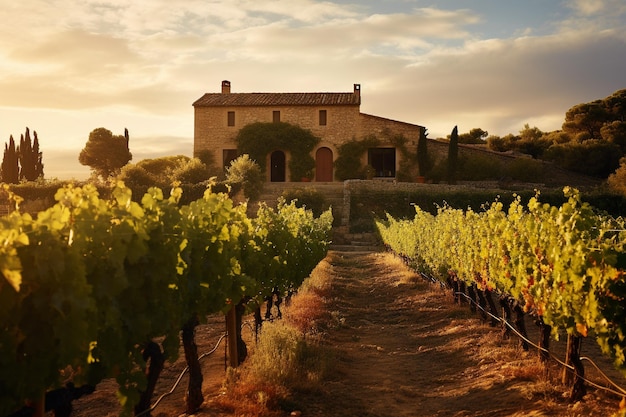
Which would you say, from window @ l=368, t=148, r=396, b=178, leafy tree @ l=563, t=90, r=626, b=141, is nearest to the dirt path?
window @ l=368, t=148, r=396, b=178

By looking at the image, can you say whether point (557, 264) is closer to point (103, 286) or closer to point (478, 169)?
point (103, 286)

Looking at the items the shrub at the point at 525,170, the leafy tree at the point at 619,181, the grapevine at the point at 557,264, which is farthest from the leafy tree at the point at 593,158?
the grapevine at the point at 557,264

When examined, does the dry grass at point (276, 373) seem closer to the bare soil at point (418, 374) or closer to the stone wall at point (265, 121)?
the bare soil at point (418, 374)

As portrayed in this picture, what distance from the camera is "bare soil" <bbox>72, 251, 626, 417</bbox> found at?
554 cm

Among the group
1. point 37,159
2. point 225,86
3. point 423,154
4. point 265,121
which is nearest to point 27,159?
point 37,159

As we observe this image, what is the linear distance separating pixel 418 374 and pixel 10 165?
35178mm

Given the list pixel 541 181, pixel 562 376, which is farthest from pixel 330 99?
pixel 562 376

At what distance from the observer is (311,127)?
3416 cm

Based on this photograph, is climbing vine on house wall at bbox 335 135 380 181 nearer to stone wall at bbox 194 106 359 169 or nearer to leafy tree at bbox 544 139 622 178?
stone wall at bbox 194 106 359 169

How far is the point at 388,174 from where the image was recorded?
113 ft

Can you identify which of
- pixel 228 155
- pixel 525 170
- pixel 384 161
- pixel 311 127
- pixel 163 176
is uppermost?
pixel 311 127

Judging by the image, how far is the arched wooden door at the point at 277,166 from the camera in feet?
112

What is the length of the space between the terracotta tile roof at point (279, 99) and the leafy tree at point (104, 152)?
13512mm

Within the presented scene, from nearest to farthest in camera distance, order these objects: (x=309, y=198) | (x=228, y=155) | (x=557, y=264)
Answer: (x=557, y=264) < (x=309, y=198) < (x=228, y=155)
